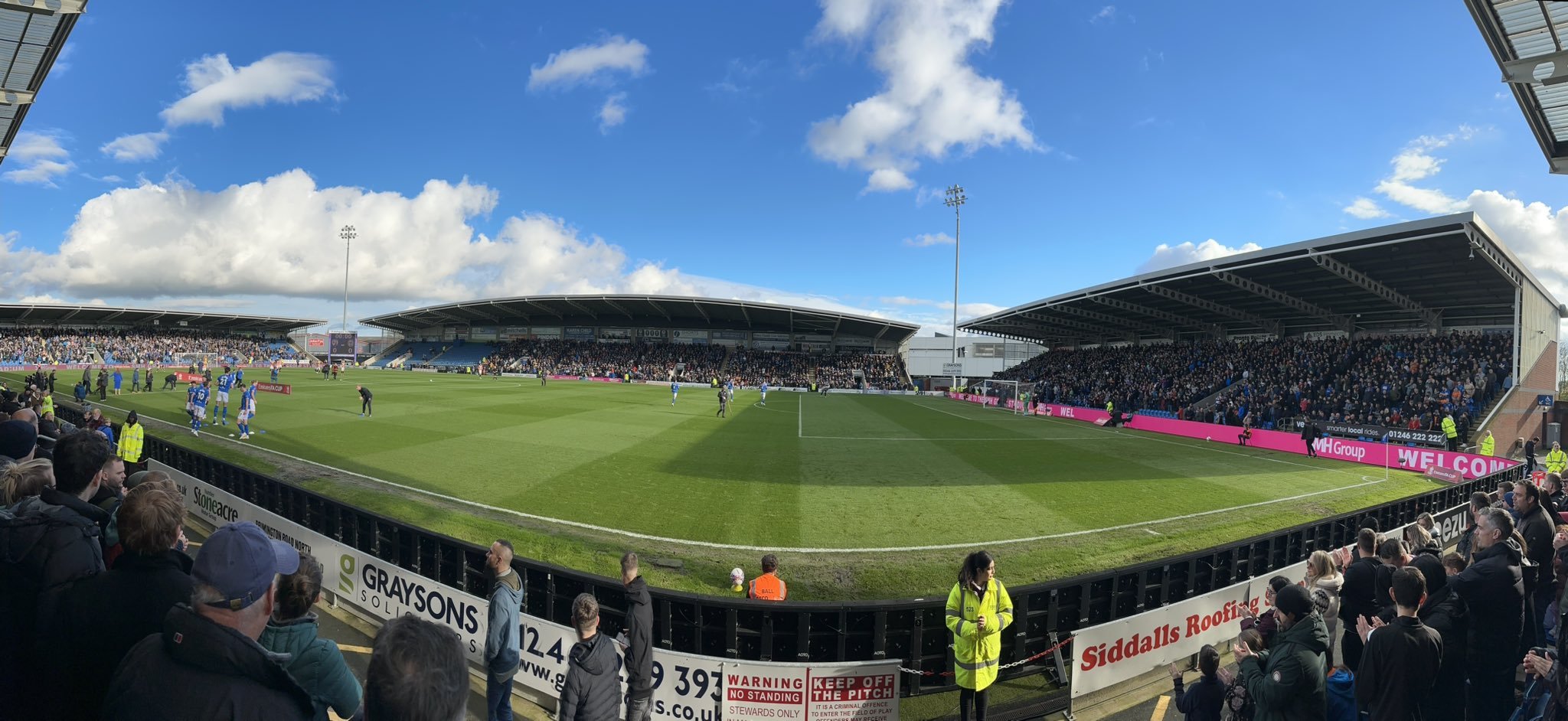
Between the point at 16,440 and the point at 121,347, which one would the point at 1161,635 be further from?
the point at 121,347

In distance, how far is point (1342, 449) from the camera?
A: 72.6 ft

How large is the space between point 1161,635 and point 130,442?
17.7 meters

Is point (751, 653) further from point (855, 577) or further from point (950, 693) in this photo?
point (855, 577)

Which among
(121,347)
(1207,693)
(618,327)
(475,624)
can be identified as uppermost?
(618,327)

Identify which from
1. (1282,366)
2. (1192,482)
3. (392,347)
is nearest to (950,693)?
(1192,482)

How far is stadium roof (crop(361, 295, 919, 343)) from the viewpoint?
61500 mm

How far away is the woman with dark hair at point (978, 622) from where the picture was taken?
195 inches

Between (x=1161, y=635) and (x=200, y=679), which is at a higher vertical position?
(x=200, y=679)

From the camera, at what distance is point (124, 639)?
250 cm

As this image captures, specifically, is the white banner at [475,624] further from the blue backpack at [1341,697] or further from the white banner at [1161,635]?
the blue backpack at [1341,697]

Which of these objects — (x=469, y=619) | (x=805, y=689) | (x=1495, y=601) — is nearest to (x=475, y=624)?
(x=469, y=619)

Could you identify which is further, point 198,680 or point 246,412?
point 246,412

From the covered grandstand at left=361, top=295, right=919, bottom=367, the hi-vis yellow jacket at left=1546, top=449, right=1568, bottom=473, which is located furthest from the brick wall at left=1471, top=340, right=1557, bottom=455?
the covered grandstand at left=361, top=295, right=919, bottom=367

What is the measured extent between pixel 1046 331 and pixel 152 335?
103439 mm
